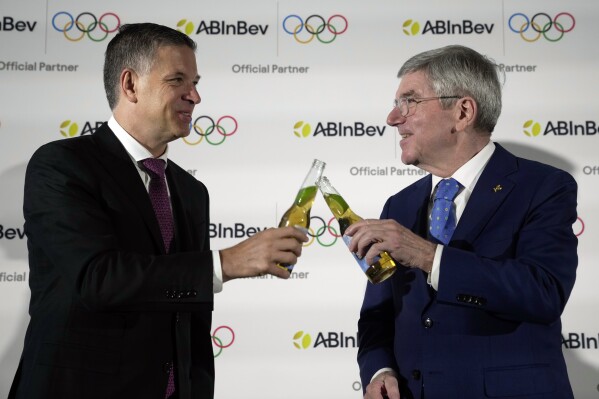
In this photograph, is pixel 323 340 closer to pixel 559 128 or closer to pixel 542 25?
pixel 559 128

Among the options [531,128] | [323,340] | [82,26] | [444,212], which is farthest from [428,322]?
[82,26]

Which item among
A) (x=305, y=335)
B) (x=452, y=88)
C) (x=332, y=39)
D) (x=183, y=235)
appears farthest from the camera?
(x=332, y=39)

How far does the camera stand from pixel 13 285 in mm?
3732

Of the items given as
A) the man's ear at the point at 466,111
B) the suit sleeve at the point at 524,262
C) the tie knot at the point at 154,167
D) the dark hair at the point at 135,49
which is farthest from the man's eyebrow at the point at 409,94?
the tie knot at the point at 154,167

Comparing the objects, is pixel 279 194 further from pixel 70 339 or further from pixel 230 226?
pixel 70 339

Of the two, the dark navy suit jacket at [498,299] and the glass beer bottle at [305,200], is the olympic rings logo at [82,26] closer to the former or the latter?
the glass beer bottle at [305,200]

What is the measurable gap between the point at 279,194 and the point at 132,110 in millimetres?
1425

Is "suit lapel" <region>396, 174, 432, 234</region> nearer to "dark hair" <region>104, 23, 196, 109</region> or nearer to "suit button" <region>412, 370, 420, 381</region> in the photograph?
"suit button" <region>412, 370, 420, 381</region>

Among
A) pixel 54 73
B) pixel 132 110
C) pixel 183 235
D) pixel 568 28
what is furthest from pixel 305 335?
pixel 568 28

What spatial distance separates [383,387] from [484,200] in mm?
692

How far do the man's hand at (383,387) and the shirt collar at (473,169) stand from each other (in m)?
0.70

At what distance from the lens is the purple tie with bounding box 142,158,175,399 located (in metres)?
2.34

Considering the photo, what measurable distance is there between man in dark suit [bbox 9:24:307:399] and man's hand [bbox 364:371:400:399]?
1.78 feet

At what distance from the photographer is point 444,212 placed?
2.48 m
